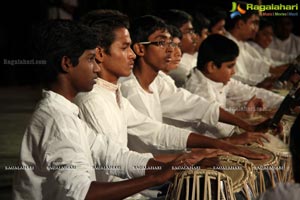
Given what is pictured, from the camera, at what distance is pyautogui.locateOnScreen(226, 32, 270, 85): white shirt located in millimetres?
6734

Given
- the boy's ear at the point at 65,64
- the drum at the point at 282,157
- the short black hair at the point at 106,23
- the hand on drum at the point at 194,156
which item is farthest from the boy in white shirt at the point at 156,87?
the boy's ear at the point at 65,64

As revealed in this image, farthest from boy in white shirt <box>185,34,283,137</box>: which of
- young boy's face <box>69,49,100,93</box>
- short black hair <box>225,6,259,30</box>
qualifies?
short black hair <box>225,6,259,30</box>

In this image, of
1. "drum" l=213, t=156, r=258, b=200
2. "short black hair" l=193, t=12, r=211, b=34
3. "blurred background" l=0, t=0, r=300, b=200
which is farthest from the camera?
"blurred background" l=0, t=0, r=300, b=200

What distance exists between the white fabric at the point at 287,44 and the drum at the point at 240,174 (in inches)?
235

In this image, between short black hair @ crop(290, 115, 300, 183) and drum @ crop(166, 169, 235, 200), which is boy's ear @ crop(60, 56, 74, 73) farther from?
short black hair @ crop(290, 115, 300, 183)

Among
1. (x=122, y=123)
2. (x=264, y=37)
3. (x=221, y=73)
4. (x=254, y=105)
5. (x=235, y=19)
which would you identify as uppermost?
(x=235, y=19)

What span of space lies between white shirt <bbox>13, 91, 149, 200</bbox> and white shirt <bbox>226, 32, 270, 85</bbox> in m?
4.55

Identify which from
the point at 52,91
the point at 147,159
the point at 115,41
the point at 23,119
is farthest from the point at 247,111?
the point at 23,119

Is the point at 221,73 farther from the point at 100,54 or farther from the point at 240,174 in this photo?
the point at 240,174

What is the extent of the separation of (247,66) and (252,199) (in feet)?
14.6

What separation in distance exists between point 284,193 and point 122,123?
147 cm

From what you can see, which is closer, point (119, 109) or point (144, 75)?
point (119, 109)

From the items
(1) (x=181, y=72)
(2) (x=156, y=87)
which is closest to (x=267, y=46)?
(1) (x=181, y=72)

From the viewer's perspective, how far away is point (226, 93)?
4992 millimetres
